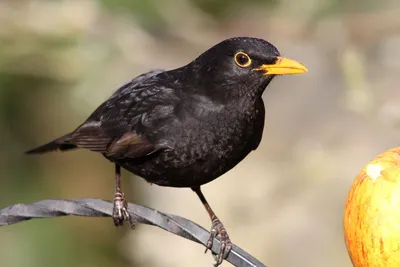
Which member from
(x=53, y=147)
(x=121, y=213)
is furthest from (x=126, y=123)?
(x=53, y=147)

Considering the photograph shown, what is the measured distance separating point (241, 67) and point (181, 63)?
4.72m

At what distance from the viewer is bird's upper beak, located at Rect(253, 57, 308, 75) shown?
3.59 meters

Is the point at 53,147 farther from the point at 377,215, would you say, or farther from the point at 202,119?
the point at 377,215

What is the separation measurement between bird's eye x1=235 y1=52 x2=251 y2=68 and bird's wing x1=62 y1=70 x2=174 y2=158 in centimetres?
37

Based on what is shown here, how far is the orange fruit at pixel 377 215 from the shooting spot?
2.83m

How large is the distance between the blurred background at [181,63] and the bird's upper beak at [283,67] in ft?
10.2

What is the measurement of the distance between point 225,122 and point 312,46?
15.8ft

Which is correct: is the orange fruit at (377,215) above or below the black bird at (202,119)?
below

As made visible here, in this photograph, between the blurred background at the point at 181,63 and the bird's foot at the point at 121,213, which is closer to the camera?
the bird's foot at the point at 121,213

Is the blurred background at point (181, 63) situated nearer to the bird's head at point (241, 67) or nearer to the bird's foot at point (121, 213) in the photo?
the bird's foot at point (121, 213)

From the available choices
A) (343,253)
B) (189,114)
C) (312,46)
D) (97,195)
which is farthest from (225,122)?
(312,46)

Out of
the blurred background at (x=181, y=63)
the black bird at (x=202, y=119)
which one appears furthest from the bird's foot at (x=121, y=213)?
the blurred background at (x=181, y=63)

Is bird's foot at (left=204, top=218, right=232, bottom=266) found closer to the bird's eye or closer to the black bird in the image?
the black bird

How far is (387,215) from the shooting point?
283 centimetres
